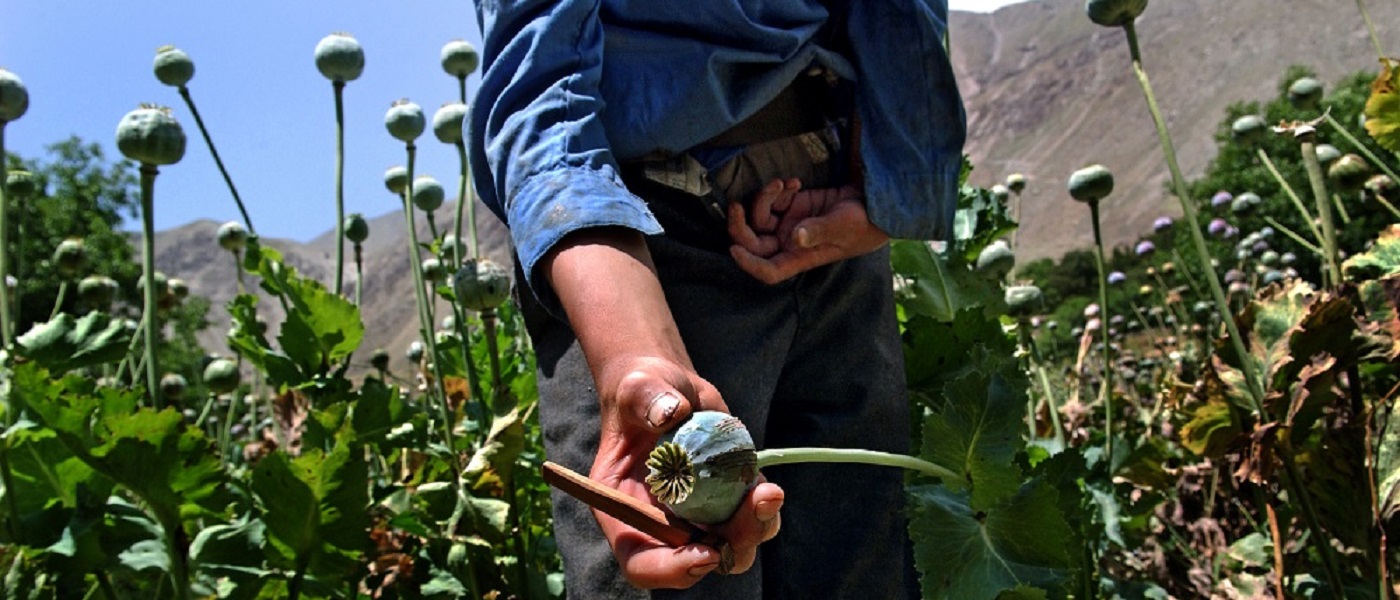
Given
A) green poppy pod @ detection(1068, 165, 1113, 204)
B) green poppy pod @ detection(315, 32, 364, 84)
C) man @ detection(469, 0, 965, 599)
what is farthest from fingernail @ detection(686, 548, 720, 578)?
green poppy pod @ detection(315, 32, 364, 84)

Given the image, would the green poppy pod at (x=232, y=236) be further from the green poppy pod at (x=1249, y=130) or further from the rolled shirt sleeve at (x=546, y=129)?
the green poppy pod at (x=1249, y=130)

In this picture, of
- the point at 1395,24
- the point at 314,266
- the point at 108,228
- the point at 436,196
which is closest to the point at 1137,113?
the point at 1395,24

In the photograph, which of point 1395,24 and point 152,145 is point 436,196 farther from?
point 1395,24

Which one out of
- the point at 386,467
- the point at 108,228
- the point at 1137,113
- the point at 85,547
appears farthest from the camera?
the point at 1137,113

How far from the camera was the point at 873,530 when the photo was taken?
136 cm

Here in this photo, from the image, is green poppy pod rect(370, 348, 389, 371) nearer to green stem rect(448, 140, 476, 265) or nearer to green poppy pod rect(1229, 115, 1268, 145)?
green stem rect(448, 140, 476, 265)

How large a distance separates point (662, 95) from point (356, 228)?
2.07 metres

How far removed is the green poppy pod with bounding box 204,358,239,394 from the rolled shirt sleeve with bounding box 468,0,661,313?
6.20 ft

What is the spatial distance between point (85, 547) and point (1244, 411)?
1675 millimetres

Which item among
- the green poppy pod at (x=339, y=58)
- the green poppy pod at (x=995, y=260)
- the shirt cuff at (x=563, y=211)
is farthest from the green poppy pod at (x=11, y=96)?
the green poppy pod at (x=995, y=260)

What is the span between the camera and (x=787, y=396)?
4.42 feet

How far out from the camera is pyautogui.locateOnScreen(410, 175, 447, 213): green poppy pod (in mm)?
2883

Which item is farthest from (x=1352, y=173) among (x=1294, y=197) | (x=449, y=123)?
(x=449, y=123)

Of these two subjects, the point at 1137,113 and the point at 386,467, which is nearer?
the point at 386,467
